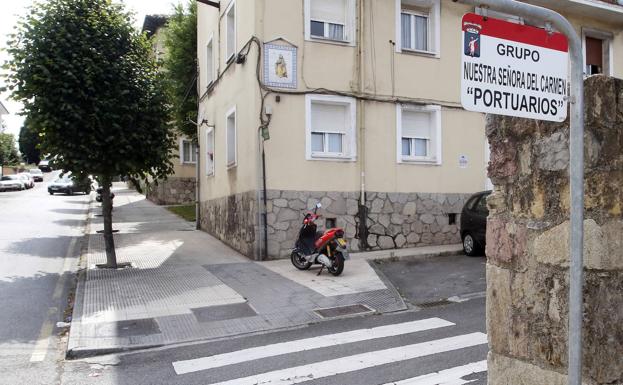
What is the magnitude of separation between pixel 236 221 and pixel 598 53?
1219 centimetres

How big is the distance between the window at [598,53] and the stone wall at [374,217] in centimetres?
646

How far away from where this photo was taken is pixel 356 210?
13.0m

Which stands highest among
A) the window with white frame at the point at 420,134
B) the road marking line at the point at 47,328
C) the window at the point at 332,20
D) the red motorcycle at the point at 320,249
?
the window at the point at 332,20

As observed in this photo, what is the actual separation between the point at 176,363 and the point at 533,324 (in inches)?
159

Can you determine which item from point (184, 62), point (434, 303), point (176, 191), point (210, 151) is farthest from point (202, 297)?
point (176, 191)

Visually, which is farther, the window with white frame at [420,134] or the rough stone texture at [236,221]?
the window with white frame at [420,134]

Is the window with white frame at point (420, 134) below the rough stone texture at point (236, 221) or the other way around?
the other way around

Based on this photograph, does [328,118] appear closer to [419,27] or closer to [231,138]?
[231,138]

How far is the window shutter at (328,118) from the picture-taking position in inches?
502

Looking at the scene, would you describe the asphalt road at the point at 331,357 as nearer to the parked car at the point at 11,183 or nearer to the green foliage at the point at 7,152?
the parked car at the point at 11,183

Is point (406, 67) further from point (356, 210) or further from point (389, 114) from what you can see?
point (356, 210)

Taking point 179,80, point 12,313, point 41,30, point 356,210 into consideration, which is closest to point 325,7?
point 356,210

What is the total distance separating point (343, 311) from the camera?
8.16 m

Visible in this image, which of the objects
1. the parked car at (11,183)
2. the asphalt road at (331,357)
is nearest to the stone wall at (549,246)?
the asphalt road at (331,357)
